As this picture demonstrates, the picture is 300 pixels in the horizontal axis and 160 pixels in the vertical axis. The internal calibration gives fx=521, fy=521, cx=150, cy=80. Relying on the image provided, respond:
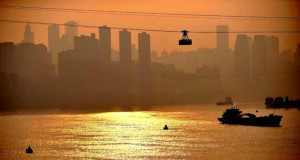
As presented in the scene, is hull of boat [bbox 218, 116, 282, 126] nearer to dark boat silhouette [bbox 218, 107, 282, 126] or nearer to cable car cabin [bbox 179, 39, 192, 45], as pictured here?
dark boat silhouette [bbox 218, 107, 282, 126]

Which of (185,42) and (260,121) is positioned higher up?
(185,42)

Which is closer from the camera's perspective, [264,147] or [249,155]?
[249,155]

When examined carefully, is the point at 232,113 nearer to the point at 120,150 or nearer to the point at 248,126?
the point at 248,126

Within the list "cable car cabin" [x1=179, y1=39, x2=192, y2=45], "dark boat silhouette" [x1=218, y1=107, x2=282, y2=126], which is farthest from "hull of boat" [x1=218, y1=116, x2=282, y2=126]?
"cable car cabin" [x1=179, y1=39, x2=192, y2=45]

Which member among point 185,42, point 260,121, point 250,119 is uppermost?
point 185,42

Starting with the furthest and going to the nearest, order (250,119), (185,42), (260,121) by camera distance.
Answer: (250,119) → (260,121) → (185,42)

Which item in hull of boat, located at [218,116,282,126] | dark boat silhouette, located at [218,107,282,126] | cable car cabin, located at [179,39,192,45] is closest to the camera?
cable car cabin, located at [179,39,192,45]

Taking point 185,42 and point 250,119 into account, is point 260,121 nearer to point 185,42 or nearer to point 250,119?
point 250,119

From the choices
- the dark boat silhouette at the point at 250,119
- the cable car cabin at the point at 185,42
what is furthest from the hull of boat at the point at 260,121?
the cable car cabin at the point at 185,42

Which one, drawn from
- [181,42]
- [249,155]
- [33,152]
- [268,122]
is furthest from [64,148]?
[268,122]

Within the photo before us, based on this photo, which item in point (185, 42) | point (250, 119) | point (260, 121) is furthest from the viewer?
point (250, 119)

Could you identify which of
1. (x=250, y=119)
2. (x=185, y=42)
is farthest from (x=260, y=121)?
(x=185, y=42)
